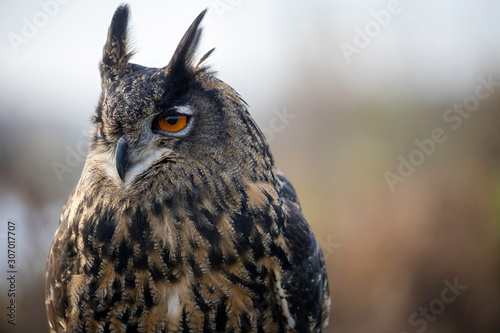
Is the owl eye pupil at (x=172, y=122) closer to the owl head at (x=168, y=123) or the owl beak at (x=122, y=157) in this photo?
the owl head at (x=168, y=123)

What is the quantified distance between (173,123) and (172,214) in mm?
327

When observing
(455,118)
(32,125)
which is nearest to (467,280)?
(455,118)

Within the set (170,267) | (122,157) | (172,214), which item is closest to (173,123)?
(122,157)

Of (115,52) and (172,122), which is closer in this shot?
(172,122)

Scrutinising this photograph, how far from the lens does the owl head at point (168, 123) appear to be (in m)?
1.27

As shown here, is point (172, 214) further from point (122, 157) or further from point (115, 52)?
point (115, 52)

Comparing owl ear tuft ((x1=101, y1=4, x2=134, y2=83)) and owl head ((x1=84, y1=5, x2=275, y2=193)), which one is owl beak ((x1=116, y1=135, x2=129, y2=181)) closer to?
owl head ((x1=84, y1=5, x2=275, y2=193))

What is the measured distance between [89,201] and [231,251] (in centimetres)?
57

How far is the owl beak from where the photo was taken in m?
1.25

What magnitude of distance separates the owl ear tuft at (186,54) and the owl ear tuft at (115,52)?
213 millimetres

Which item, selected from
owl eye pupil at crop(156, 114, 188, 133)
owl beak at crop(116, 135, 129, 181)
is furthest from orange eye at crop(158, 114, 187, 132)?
owl beak at crop(116, 135, 129, 181)

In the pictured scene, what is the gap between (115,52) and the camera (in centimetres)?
145

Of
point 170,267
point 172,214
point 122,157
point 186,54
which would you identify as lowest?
point 170,267

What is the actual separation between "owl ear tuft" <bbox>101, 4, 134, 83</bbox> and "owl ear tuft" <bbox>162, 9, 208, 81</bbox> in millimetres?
213
